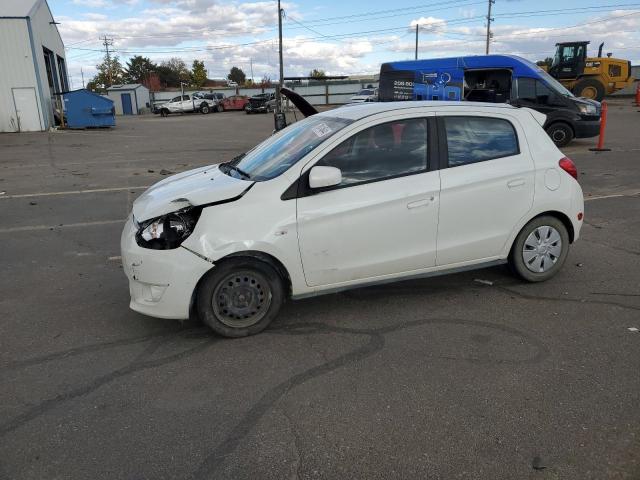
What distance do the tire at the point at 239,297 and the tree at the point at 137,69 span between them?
4021 inches

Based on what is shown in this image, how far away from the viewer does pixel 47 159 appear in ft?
51.3

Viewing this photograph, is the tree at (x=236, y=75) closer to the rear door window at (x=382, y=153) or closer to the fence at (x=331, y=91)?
the fence at (x=331, y=91)

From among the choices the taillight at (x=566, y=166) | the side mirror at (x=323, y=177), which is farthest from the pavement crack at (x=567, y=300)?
the side mirror at (x=323, y=177)

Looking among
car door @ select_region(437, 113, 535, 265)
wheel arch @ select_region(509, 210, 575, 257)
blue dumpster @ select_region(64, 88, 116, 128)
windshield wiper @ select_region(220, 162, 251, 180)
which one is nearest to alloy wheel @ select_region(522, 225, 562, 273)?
wheel arch @ select_region(509, 210, 575, 257)

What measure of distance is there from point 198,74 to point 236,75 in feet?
85.0

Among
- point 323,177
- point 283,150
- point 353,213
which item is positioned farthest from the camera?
point 283,150

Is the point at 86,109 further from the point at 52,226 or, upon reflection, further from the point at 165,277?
the point at 165,277

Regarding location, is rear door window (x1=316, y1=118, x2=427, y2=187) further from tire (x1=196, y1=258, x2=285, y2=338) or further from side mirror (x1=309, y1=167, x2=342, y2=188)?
tire (x1=196, y1=258, x2=285, y2=338)

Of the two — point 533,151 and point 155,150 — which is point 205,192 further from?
point 155,150

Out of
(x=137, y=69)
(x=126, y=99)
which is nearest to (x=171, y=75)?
(x=137, y=69)

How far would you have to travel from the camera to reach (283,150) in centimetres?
442

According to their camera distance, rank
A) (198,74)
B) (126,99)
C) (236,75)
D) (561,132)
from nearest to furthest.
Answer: (561,132) < (126,99) < (198,74) < (236,75)

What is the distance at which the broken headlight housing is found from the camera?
370cm

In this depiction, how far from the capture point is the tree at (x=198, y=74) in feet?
288
